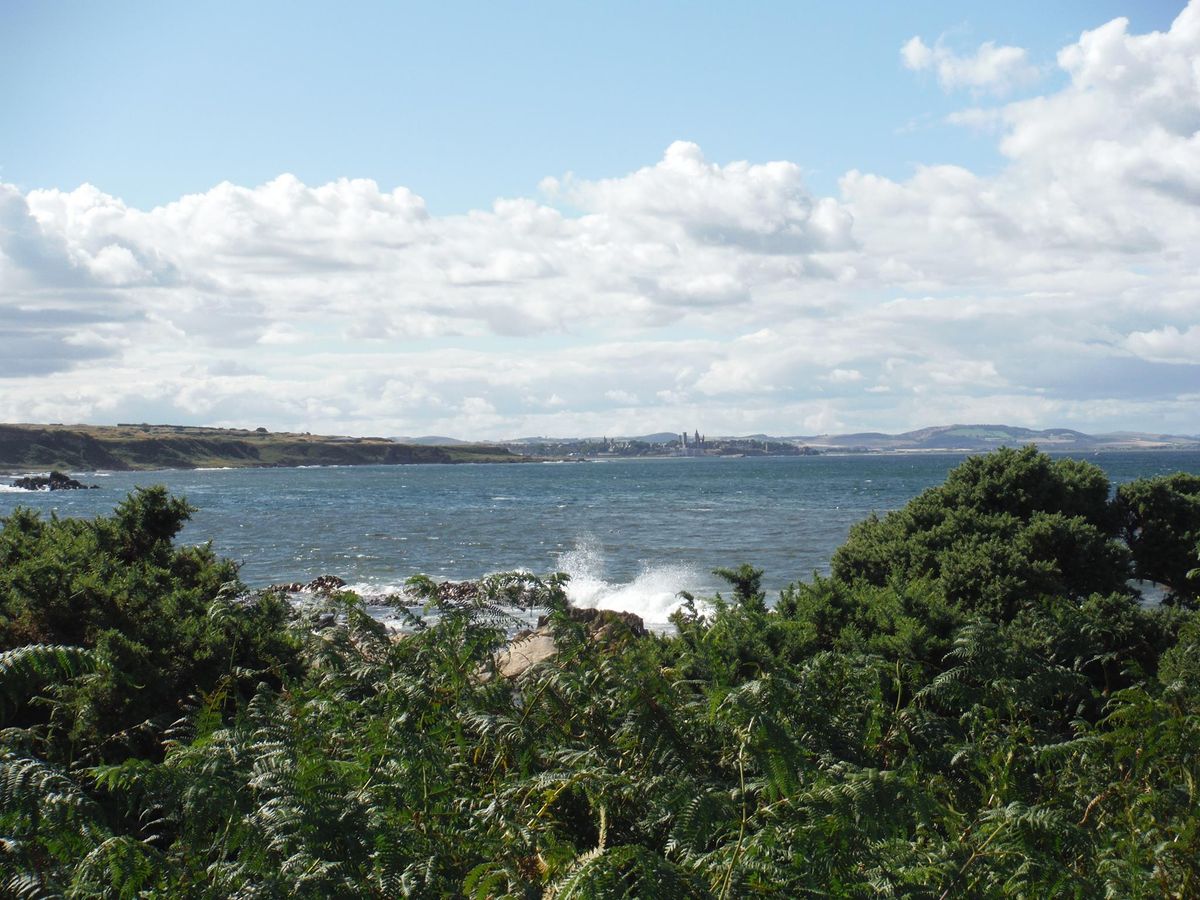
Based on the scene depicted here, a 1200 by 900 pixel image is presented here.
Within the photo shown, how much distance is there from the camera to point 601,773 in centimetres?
380

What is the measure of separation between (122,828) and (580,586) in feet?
96.9

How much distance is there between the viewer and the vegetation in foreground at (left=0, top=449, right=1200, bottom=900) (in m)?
3.22

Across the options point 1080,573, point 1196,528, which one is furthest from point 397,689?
point 1196,528

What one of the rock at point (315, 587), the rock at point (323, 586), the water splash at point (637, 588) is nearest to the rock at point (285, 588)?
the rock at point (315, 587)

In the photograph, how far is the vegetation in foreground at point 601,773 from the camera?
322cm

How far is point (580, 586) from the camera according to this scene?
3406 centimetres

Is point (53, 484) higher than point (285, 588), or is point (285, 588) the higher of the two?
point (285, 588)

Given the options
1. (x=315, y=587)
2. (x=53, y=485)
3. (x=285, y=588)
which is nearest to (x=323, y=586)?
(x=285, y=588)

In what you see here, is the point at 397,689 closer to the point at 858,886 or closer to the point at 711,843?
the point at 711,843

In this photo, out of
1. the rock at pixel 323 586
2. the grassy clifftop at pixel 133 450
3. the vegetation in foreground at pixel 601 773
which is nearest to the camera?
the vegetation in foreground at pixel 601 773

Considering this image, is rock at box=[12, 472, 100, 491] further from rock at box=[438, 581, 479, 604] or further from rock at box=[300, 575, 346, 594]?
rock at box=[438, 581, 479, 604]

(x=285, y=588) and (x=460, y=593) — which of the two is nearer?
(x=460, y=593)

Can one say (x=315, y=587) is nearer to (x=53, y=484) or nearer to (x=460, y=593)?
(x=460, y=593)

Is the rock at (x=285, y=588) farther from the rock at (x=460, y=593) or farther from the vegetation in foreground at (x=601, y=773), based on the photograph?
the rock at (x=460, y=593)
